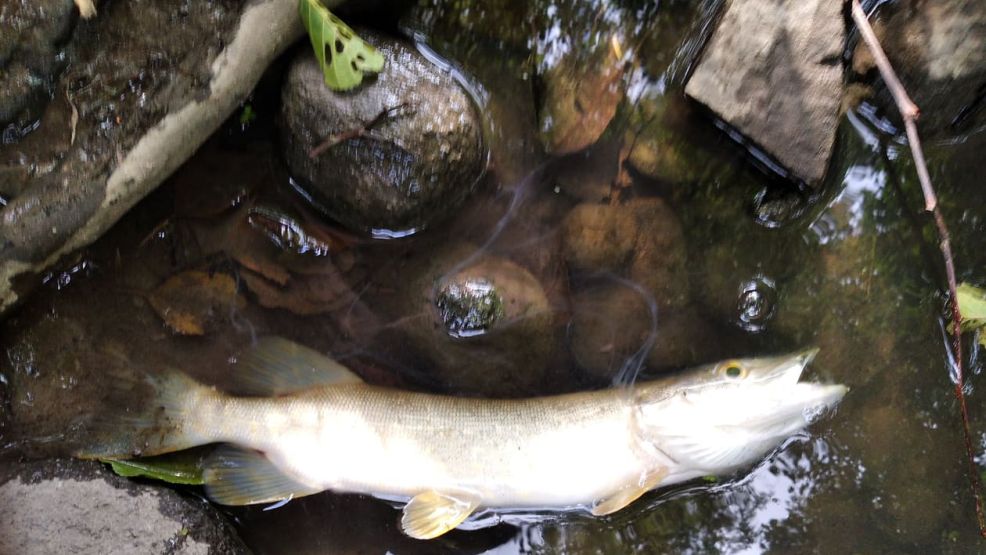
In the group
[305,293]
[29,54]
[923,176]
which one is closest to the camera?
[923,176]

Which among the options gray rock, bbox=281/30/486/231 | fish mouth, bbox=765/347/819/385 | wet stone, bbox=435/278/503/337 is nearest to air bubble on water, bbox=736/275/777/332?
fish mouth, bbox=765/347/819/385

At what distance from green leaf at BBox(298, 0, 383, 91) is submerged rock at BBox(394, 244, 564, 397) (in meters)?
0.98

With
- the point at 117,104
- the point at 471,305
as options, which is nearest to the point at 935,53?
the point at 471,305

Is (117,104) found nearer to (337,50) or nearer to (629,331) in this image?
(337,50)

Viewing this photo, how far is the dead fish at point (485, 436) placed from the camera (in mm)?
3139

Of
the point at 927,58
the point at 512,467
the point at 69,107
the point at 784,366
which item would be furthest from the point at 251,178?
the point at 927,58

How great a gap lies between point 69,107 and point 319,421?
1.79 meters

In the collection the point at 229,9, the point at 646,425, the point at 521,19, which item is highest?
the point at 521,19

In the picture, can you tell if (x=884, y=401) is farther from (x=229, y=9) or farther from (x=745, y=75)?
(x=229, y=9)

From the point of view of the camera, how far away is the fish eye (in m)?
3.15

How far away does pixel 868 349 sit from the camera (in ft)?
11.2

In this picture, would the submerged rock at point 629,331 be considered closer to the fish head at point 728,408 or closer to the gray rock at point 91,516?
the fish head at point 728,408

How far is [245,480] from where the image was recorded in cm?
333

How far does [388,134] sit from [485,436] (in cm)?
148
